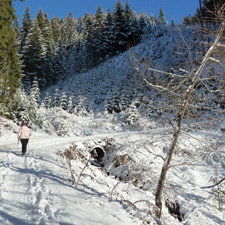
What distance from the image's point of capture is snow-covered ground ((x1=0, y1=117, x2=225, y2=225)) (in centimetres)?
386

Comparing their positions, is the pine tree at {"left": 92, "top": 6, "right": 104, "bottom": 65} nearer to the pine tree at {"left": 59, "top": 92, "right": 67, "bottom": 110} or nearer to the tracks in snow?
the pine tree at {"left": 59, "top": 92, "right": 67, "bottom": 110}

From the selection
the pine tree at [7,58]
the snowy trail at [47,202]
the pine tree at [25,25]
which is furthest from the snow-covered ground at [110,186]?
the pine tree at [25,25]

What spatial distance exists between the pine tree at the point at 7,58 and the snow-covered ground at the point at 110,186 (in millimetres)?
7990

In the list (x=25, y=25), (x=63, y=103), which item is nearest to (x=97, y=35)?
(x=25, y=25)

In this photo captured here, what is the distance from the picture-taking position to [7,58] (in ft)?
50.6

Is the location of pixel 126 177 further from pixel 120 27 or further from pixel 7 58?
pixel 120 27

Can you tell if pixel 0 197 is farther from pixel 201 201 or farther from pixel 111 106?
pixel 111 106

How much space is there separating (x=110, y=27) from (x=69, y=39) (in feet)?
74.4

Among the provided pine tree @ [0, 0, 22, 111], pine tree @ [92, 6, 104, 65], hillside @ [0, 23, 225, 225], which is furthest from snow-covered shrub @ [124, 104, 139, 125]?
pine tree @ [92, 6, 104, 65]

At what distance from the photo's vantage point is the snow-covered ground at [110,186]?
386 cm

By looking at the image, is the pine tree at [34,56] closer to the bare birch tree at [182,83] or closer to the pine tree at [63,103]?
the pine tree at [63,103]

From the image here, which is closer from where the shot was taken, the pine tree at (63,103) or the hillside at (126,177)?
the hillside at (126,177)

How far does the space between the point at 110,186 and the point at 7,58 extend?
1395cm

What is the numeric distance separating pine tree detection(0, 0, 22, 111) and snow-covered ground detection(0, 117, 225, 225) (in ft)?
26.2
